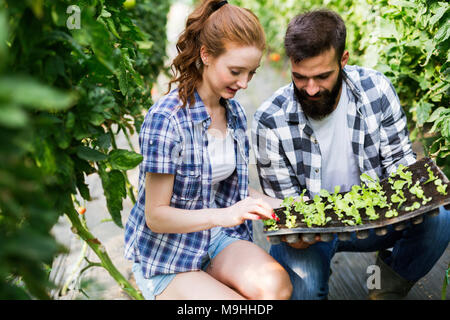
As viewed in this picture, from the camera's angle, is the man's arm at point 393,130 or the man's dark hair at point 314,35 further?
the man's arm at point 393,130

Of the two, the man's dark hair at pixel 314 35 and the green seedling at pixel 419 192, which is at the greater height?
the man's dark hair at pixel 314 35

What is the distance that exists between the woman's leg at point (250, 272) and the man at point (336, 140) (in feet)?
0.65

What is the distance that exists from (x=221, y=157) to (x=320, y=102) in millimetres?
490

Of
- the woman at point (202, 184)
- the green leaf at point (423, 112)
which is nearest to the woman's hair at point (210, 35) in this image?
the woman at point (202, 184)

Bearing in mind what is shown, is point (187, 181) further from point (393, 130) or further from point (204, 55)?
point (393, 130)

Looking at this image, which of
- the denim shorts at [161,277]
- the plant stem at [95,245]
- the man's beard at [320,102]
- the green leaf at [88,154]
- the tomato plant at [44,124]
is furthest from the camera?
the man's beard at [320,102]

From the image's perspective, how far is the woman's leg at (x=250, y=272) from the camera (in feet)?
4.79

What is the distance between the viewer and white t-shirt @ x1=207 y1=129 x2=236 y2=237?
1.65 m

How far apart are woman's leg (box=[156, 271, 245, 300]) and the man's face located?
0.83 m

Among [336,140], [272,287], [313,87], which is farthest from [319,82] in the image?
[272,287]

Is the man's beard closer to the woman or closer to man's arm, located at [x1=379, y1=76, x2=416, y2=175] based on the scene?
man's arm, located at [x1=379, y1=76, x2=416, y2=175]

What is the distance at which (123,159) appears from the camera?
43.0 inches

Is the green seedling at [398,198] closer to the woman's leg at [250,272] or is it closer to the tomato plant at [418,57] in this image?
the tomato plant at [418,57]
